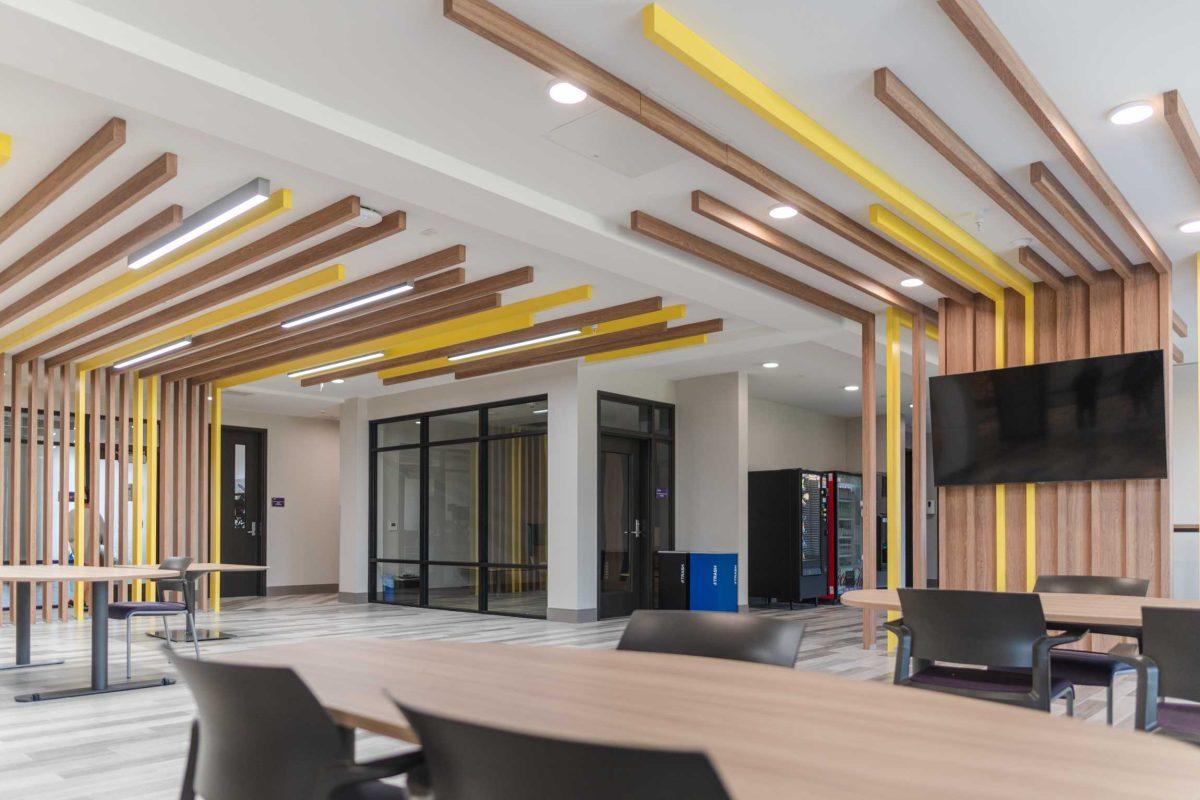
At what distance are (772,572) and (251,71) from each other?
9.64 meters

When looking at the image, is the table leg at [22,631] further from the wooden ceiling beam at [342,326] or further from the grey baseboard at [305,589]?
the grey baseboard at [305,589]

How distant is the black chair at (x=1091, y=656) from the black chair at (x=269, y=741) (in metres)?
2.70

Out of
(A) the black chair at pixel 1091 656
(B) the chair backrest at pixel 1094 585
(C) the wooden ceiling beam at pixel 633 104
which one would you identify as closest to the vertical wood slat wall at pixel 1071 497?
(B) the chair backrest at pixel 1094 585

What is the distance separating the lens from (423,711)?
1.12m

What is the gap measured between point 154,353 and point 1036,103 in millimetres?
8414

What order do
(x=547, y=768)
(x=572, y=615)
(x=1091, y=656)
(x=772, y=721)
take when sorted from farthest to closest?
(x=572, y=615) < (x=1091, y=656) < (x=772, y=721) < (x=547, y=768)

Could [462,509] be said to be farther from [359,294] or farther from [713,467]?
[359,294]

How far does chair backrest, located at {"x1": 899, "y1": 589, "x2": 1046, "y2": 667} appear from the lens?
3240 millimetres

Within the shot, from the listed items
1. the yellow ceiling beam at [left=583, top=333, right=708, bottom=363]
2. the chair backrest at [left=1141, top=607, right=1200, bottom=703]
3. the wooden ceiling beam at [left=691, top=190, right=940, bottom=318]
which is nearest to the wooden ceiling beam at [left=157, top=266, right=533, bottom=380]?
the wooden ceiling beam at [left=691, top=190, right=940, bottom=318]

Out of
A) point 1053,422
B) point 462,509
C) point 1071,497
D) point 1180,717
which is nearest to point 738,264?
point 1053,422

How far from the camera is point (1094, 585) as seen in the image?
15.1 feet

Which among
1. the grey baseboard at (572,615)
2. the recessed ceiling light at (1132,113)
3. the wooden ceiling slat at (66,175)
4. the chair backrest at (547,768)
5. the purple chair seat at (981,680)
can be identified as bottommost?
the grey baseboard at (572,615)

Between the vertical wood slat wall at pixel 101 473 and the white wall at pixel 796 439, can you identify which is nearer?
the vertical wood slat wall at pixel 101 473

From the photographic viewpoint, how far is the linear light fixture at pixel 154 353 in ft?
29.7
